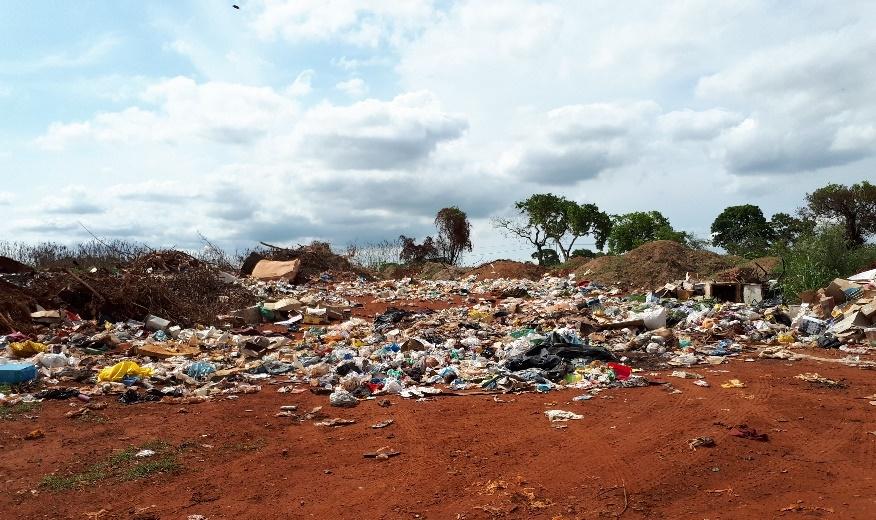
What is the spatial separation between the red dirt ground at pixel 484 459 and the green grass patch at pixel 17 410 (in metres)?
0.09

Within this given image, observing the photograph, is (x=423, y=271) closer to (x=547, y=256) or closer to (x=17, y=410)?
(x=547, y=256)

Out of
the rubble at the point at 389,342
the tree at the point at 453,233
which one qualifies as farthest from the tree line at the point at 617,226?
the rubble at the point at 389,342

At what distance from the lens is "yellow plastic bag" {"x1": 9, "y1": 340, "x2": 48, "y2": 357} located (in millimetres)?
7332

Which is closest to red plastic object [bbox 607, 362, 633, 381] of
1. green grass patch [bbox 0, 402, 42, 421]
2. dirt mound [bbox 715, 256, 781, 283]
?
green grass patch [bbox 0, 402, 42, 421]

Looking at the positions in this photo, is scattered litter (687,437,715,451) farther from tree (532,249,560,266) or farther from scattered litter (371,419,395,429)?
tree (532,249,560,266)

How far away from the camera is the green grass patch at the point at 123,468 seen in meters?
3.87

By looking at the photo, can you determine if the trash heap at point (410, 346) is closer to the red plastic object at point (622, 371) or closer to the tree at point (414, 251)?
the red plastic object at point (622, 371)

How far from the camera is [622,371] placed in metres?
6.40

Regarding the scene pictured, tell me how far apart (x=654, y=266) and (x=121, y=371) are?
15245 millimetres

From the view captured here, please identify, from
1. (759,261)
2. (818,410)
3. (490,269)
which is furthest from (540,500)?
(490,269)

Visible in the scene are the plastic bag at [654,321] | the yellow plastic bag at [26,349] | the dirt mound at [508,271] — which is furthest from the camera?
the dirt mound at [508,271]

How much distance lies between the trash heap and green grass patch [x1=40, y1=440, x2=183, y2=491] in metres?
1.47

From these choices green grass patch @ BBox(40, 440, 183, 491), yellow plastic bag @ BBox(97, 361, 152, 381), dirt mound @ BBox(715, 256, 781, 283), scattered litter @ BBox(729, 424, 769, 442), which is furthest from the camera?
dirt mound @ BBox(715, 256, 781, 283)

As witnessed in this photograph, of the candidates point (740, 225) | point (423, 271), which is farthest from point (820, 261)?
point (740, 225)
